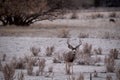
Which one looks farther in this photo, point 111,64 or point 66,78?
point 111,64

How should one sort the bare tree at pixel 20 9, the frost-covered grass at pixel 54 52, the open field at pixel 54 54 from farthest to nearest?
the bare tree at pixel 20 9 < the open field at pixel 54 54 < the frost-covered grass at pixel 54 52

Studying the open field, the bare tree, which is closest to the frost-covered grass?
the open field

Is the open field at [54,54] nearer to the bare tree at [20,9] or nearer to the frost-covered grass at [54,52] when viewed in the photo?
the frost-covered grass at [54,52]

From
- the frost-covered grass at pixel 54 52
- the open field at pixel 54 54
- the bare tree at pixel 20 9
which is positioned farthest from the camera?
the bare tree at pixel 20 9

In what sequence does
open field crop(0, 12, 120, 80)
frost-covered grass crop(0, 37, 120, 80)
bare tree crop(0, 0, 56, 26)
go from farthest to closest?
bare tree crop(0, 0, 56, 26) < open field crop(0, 12, 120, 80) < frost-covered grass crop(0, 37, 120, 80)

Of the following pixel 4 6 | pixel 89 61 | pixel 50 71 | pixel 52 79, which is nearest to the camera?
pixel 52 79

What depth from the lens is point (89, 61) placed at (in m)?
16.2

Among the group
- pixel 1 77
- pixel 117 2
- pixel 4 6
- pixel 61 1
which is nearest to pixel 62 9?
pixel 61 1

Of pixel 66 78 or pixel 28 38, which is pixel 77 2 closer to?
pixel 28 38

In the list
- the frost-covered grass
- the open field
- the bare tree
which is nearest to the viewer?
the frost-covered grass

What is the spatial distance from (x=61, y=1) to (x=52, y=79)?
832 inches

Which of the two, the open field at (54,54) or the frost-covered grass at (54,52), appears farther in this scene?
the open field at (54,54)

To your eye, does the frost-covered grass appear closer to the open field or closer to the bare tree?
the open field

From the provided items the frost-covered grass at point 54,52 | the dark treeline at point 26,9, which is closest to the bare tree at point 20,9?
the dark treeline at point 26,9
